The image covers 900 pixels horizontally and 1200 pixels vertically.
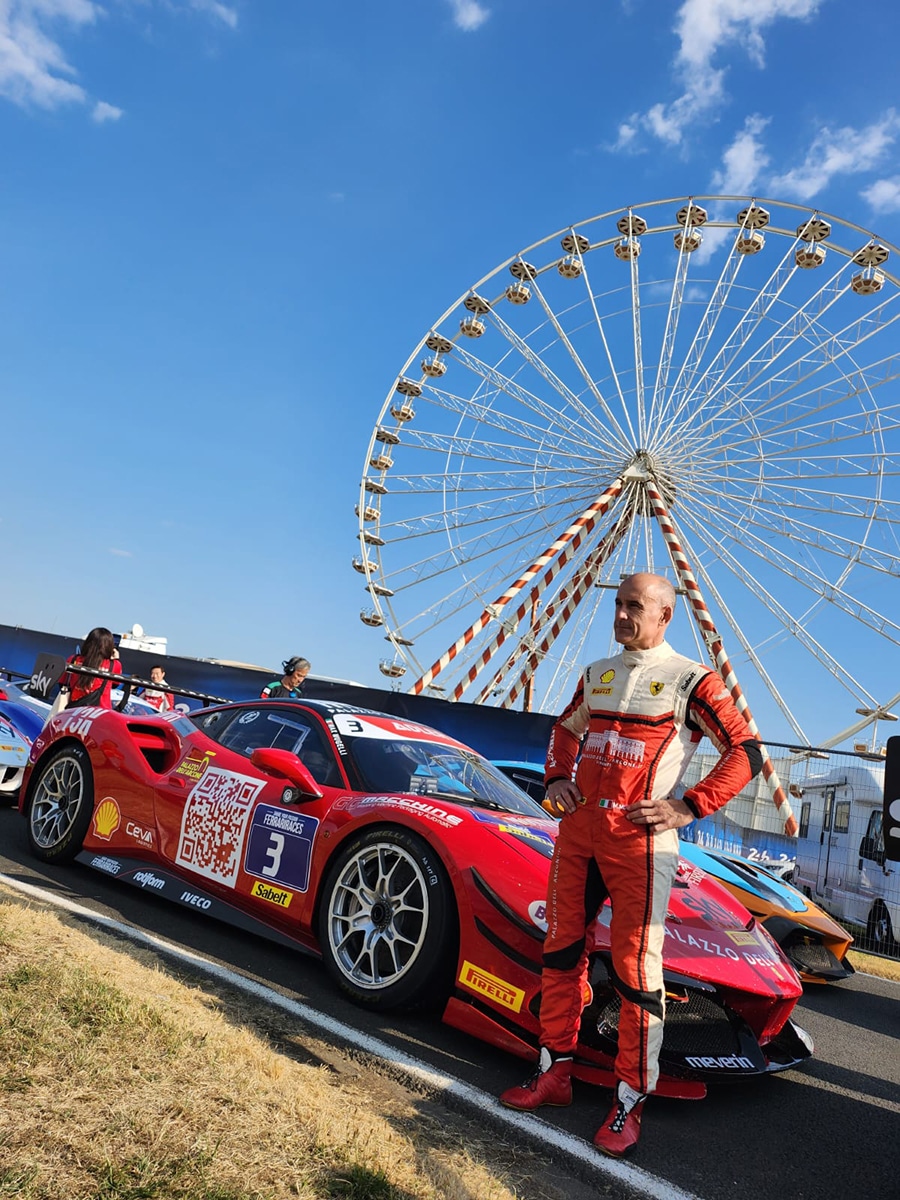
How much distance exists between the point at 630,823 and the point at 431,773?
4.70ft

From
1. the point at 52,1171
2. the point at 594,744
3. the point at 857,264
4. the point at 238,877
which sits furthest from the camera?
the point at 857,264

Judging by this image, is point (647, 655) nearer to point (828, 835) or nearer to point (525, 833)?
point (525, 833)

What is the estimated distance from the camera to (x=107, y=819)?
448 cm

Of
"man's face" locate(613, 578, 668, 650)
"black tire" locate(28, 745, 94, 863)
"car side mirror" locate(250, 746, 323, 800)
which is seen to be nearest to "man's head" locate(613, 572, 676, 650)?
"man's face" locate(613, 578, 668, 650)

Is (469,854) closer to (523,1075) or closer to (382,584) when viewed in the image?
(523,1075)

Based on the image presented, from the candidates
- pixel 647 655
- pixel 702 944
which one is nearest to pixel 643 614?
pixel 647 655

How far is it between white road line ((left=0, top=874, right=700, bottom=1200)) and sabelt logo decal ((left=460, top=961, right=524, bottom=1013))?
0.88ft

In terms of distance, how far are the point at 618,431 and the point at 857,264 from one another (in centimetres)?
525

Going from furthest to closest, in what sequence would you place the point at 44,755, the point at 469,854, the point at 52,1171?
the point at 44,755
the point at 469,854
the point at 52,1171

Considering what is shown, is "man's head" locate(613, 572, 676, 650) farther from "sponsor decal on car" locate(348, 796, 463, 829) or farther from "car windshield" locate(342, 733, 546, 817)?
"car windshield" locate(342, 733, 546, 817)

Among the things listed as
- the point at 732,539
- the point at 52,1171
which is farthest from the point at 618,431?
the point at 52,1171

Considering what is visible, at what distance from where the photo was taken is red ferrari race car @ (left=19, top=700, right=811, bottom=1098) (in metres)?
2.84

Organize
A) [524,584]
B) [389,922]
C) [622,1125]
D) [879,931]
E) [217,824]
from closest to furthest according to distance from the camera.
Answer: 1. [622,1125]
2. [389,922]
3. [217,824]
4. [879,931]
5. [524,584]

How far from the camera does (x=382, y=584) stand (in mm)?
19500
